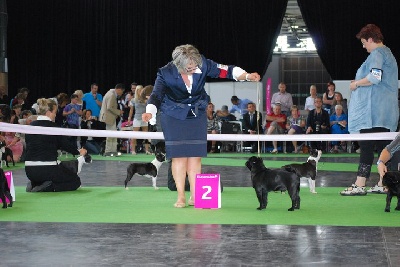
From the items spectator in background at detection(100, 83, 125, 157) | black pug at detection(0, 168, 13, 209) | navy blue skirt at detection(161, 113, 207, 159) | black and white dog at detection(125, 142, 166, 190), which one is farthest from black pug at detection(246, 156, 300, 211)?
spectator in background at detection(100, 83, 125, 157)

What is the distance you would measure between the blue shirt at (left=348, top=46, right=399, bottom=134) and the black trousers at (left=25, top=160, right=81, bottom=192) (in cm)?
288

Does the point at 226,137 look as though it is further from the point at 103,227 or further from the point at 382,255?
the point at 382,255

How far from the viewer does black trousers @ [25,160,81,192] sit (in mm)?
7840

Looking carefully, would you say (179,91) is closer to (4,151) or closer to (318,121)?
(4,151)

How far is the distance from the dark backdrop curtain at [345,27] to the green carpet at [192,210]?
31.6 feet

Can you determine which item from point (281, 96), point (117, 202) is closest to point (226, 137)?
point (117, 202)

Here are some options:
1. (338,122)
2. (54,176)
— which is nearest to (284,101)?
(338,122)

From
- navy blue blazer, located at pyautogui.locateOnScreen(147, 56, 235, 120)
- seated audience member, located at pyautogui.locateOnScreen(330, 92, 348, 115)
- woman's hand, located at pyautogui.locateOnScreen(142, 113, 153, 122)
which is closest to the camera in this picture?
woman's hand, located at pyautogui.locateOnScreen(142, 113, 153, 122)

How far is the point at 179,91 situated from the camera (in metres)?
6.16

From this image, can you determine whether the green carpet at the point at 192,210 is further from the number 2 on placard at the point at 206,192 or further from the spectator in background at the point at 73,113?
the spectator in background at the point at 73,113

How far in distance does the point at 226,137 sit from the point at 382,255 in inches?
219

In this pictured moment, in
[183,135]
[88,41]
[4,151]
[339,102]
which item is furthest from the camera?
[88,41]

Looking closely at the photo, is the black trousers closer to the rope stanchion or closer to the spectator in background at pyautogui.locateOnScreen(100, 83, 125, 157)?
the rope stanchion

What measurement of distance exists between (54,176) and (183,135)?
210 cm
